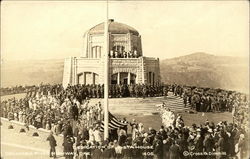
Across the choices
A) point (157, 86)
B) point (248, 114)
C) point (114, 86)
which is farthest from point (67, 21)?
point (248, 114)

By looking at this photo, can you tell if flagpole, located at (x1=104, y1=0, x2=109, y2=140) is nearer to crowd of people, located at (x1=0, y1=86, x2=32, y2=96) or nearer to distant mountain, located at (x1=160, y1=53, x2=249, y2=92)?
distant mountain, located at (x1=160, y1=53, x2=249, y2=92)

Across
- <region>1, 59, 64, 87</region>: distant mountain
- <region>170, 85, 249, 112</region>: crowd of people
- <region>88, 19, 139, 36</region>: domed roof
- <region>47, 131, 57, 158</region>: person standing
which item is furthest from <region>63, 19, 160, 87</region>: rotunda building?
<region>47, 131, 57, 158</region>: person standing

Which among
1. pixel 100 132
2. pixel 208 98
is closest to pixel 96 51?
pixel 100 132

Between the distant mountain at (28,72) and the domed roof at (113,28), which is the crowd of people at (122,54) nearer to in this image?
the domed roof at (113,28)

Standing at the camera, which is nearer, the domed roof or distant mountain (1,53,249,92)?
the domed roof

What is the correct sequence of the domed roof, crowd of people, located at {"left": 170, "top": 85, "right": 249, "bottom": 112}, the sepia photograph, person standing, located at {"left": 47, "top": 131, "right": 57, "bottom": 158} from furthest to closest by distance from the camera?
1. crowd of people, located at {"left": 170, "top": 85, "right": 249, "bottom": 112}
2. the domed roof
3. the sepia photograph
4. person standing, located at {"left": 47, "top": 131, "right": 57, "bottom": 158}

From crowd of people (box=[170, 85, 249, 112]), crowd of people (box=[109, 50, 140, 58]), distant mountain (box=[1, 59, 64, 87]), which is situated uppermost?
crowd of people (box=[109, 50, 140, 58])

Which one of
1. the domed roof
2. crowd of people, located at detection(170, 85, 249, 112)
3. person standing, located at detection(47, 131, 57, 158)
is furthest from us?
crowd of people, located at detection(170, 85, 249, 112)

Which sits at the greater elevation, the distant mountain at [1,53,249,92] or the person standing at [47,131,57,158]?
the distant mountain at [1,53,249,92]
